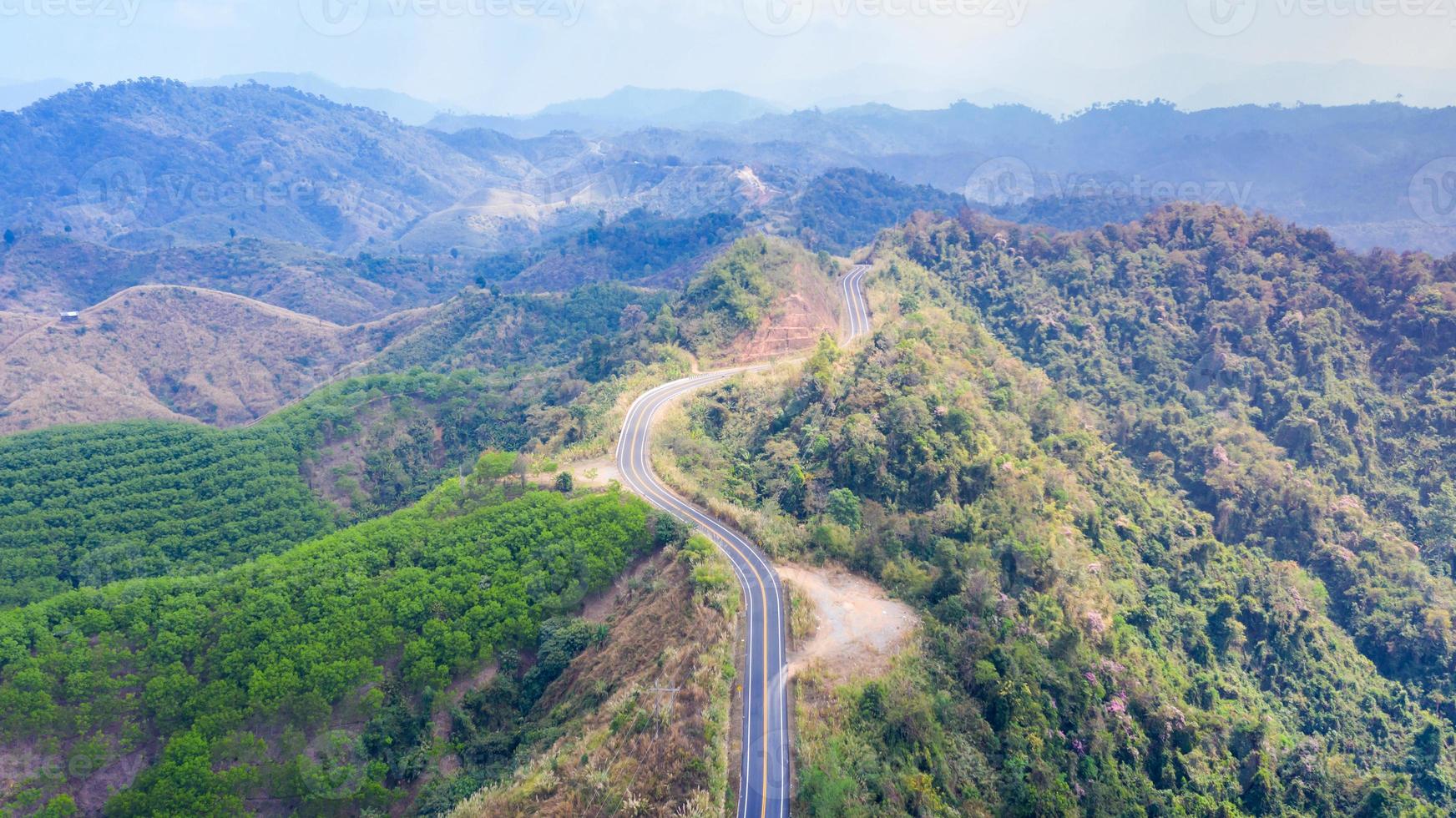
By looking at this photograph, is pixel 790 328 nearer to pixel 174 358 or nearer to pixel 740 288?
pixel 740 288

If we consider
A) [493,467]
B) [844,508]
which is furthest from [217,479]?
[844,508]

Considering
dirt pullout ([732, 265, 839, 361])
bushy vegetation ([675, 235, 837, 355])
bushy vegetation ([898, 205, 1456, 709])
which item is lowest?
bushy vegetation ([898, 205, 1456, 709])

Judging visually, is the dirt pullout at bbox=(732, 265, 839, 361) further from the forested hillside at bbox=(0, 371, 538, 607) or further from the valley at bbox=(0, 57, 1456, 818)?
the forested hillside at bbox=(0, 371, 538, 607)

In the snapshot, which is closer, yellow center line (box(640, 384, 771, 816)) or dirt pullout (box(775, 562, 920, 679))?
yellow center line (box(640, 384, 771, 816))

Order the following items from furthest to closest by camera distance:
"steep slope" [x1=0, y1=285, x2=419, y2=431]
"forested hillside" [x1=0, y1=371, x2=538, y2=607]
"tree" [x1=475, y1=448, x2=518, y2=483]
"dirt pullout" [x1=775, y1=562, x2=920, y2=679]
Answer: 1. "steep slope" [x1=0, y1=285, x2=419, y2=431]
2. "forested hillside" [x1=0, y1=371, x2=538, y2=607]
3. "tree" [x1=475, y1=448, x2=518, y2=483]
4. "dirt pullout" [x1=775, y1=562, x2=920, y2=679]

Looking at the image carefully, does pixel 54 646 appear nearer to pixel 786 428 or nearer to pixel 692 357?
pixel 786 428

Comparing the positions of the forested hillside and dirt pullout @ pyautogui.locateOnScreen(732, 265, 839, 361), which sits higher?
dirt pullout @ pyautogui.locateOnScreen(732, 265, 839, 361)

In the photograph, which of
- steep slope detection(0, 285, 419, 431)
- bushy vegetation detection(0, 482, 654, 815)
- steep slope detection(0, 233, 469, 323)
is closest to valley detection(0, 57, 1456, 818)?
bushy vegetation detection(0, 482, 654, 815)

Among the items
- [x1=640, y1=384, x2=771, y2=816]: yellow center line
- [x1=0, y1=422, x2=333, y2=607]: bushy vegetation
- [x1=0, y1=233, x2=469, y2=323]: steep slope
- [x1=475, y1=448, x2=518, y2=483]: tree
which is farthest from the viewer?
[x1=0, y1=233, x2=469, y2=323]: steep slope
